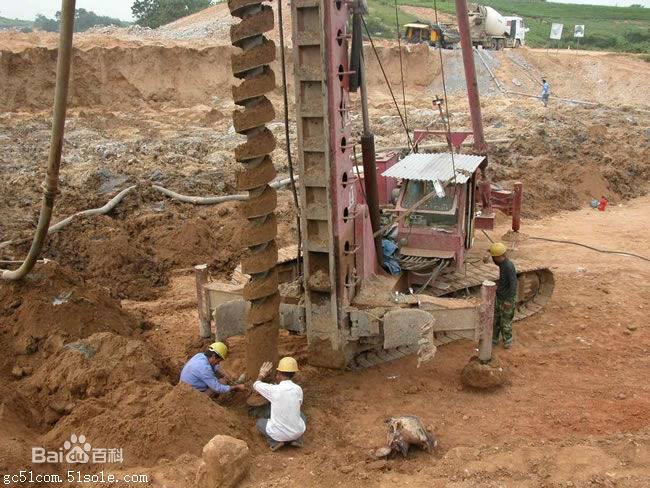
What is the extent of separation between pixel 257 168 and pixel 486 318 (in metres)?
3.02

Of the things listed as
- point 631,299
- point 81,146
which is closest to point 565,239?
point 631,299

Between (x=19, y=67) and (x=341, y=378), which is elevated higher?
(x=19, y=67)

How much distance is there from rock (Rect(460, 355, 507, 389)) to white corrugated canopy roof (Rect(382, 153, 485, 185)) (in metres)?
2.38

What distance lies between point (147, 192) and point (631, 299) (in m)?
9.51

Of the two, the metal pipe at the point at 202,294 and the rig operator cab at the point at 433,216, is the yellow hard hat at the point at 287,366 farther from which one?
the rig operator cab at the point at 433,216

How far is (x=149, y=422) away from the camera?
5.49m

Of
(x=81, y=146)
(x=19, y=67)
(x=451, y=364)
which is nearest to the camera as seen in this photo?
(x=451, y=364)

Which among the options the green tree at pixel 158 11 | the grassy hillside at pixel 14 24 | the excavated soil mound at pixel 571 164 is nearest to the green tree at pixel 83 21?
the grassy hillside at pixel 14 24

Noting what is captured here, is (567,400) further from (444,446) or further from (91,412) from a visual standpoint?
(91,412)

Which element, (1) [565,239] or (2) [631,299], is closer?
(2) [631,299]

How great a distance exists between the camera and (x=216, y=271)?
11.1m

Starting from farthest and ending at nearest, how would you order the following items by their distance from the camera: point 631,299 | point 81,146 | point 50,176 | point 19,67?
point 19,67
point 81,146
point 631,299
point 50,176

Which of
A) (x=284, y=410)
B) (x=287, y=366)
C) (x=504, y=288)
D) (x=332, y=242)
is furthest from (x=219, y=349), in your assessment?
(x=504, y=288)

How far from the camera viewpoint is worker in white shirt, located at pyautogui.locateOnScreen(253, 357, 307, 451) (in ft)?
19.1
